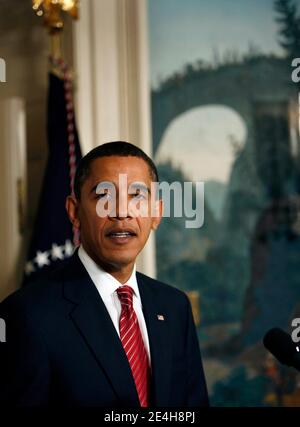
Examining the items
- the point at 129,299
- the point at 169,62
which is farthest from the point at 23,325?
the point at 169,62

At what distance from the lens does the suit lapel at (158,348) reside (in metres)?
1.26

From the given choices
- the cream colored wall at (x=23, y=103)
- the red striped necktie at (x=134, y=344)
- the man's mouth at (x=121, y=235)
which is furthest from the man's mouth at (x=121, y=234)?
the cream colored wall at (x=23, y=103)

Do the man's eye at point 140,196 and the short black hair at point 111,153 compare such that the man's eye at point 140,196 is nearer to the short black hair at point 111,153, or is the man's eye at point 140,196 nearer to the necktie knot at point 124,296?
the short black hair at point 111,153

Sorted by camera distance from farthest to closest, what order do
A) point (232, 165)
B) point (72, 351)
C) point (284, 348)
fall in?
point (232, 165), point (72, 351), point (284, 348)

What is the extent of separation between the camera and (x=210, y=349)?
7.96ft

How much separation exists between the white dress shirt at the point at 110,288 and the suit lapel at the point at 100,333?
0.05 ft

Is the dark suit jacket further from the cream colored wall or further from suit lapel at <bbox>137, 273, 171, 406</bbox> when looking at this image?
the cream colored wall

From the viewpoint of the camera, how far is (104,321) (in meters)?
1.25

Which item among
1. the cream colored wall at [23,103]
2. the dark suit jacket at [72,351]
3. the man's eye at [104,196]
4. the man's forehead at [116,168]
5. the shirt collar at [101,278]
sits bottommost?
the dark suit jacket at [72,351]

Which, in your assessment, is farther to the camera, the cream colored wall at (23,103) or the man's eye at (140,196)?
the cream colored wall at (23,103)

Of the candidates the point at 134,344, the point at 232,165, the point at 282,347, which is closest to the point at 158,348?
the point at 134,344

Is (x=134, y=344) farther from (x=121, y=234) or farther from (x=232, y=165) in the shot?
(x=232, y=165)

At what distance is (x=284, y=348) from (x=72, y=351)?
38cm

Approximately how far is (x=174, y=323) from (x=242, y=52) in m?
1.42
